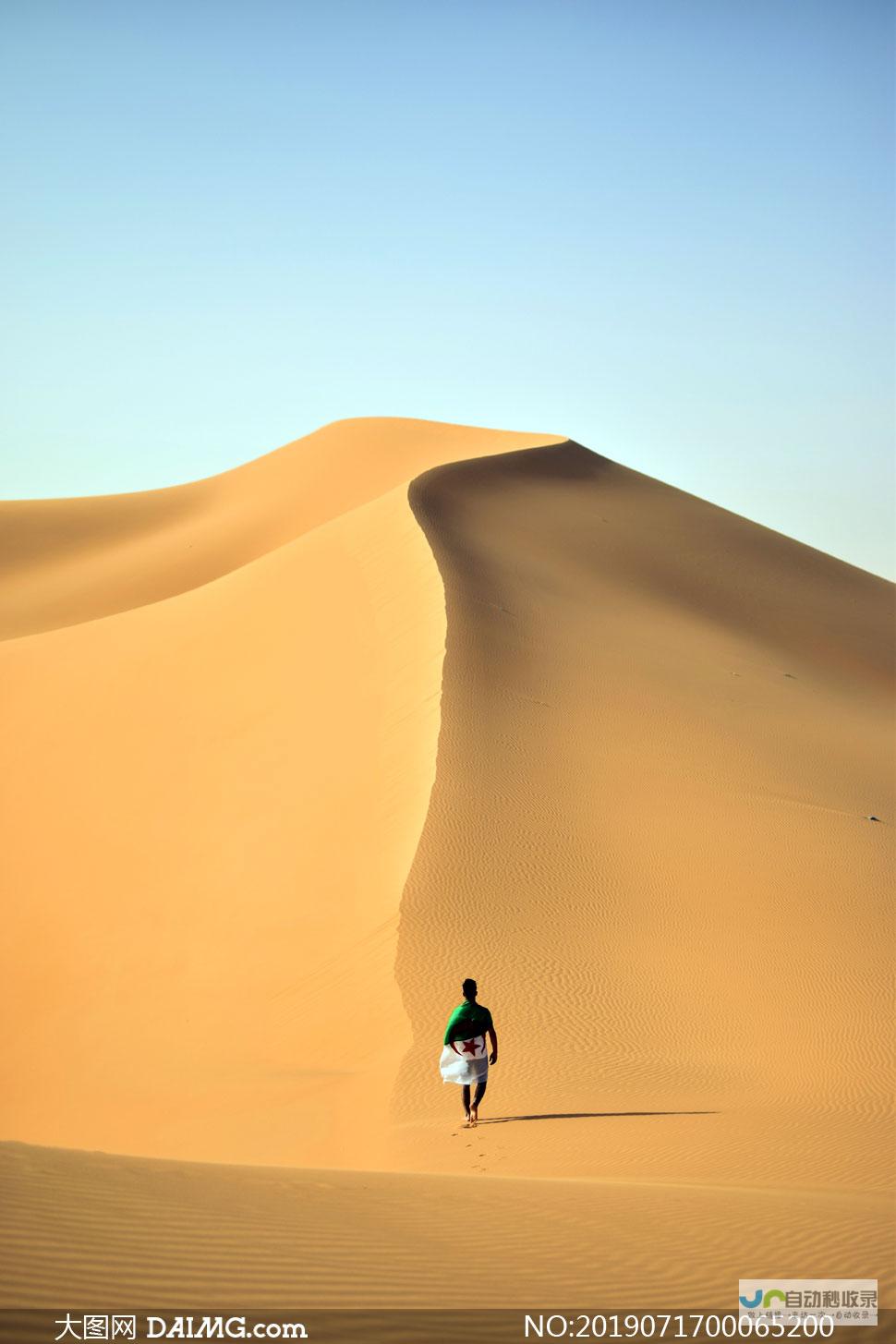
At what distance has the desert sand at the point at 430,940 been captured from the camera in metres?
6.66

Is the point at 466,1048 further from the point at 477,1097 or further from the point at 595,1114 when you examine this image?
the point at 595,1114

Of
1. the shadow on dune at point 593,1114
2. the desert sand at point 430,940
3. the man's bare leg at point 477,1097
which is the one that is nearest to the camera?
the desert sand at point 430,940

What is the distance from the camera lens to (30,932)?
1673cm

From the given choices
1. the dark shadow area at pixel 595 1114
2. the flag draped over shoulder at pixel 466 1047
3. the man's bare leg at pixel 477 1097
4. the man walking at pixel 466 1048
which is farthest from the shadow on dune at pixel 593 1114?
the flag draped over shoulder at pixel 466 1047

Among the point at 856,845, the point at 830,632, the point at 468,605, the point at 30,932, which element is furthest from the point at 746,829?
the point at 830,632

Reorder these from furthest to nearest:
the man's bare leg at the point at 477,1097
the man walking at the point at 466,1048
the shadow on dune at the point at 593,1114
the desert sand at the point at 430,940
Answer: the shadow on dune at the point at 593,1114
the man's bare leg at the point at 477,1097
the man walking at the point at 466,1048
the desert sand at the point at 430,940

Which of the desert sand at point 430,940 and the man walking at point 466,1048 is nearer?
the desert sand at point 430,940

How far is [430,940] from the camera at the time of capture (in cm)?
1404

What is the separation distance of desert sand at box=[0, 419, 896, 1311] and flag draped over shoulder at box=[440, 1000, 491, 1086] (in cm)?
51

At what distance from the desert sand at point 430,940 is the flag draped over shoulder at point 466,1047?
514mm

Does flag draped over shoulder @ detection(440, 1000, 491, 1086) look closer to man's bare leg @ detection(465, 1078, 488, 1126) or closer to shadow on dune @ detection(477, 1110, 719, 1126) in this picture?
man's bare leg @ detection(465, 1078, 488, 1126)

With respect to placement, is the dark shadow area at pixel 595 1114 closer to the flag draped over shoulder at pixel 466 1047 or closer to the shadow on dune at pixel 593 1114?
the shadow on dune at pixel 593 1114

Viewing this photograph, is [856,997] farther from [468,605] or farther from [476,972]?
[468,605]

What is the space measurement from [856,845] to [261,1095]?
9437mm
